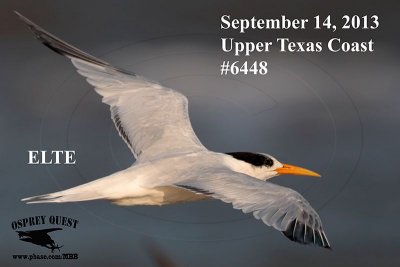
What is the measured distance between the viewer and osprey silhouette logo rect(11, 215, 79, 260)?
25.8ft

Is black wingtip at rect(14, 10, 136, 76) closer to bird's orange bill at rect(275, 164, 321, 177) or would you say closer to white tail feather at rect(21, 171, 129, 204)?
white tail feather at rect(21, 171, 129, 204)

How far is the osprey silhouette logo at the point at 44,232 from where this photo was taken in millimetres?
7867

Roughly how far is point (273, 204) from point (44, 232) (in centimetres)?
285

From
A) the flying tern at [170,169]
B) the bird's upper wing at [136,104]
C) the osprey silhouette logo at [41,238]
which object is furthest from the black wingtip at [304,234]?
the osprey silhouette logo at [41,238]

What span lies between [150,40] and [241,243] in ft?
5.58

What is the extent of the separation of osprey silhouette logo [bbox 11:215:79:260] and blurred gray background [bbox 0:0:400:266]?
1.8 inches

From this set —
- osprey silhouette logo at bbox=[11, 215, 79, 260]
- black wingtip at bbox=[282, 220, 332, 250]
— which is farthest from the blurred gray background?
black wingtip at bbox=[282, 220, 332, 250]

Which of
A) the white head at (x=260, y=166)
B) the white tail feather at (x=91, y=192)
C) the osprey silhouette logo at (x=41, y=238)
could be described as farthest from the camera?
the osprey silhouette logo at (x=41, y=238)

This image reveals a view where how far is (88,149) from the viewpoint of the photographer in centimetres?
845

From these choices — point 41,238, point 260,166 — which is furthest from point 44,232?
point 260,166

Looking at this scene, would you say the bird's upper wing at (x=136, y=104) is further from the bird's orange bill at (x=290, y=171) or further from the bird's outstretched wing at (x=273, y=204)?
the bird's outstretched wing at (x=273, y=204)

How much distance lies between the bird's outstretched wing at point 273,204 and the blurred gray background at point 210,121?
2.14m

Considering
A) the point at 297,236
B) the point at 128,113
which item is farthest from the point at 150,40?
the point at 297,236

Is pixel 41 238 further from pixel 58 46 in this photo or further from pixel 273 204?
pixel 273 204
